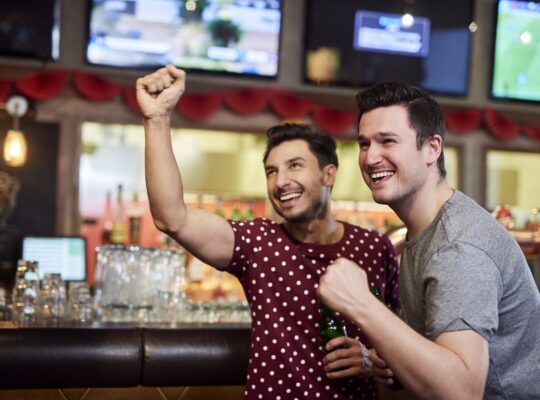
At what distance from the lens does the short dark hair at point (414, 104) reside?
5.92 feet

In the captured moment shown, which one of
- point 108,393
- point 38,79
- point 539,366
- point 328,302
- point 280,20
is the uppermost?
point 280,20

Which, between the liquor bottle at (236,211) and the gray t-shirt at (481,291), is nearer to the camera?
the gray t-shirt at (481,291)

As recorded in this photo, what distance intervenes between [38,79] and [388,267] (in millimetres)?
2966

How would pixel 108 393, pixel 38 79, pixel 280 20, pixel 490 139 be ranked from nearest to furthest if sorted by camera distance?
pixel 108 393 → pixel 38 79 → pixel 280 20 → pixel 490 139

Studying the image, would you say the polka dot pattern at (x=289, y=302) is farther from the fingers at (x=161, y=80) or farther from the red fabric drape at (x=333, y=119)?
the red fabric drape at (x=333, y=119)

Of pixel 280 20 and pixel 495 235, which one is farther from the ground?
pixel 280 20

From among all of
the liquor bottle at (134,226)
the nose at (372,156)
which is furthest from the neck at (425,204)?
the liquor bottle at (134,226)

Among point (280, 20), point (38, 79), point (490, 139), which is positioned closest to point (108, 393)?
point (38, 79)

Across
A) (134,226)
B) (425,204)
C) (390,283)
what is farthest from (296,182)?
(134,226)

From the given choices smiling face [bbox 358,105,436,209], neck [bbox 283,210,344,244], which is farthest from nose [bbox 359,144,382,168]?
neck [bbox 283,210,344,244]

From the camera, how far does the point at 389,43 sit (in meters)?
5.36

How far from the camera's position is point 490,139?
5680 millimetres

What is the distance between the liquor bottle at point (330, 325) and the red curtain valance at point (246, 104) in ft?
9.85

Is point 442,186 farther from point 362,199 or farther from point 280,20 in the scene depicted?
point 362,199
